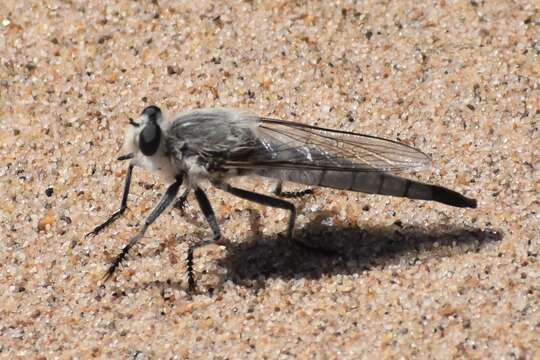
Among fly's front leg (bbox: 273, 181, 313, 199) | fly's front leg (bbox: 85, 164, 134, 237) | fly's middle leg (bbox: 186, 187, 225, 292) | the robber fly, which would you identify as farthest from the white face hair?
fly's front leg (bbox: 273, 181, 313, 199)

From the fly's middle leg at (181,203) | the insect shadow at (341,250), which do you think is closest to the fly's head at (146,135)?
the fly's middle leg at (181,203)

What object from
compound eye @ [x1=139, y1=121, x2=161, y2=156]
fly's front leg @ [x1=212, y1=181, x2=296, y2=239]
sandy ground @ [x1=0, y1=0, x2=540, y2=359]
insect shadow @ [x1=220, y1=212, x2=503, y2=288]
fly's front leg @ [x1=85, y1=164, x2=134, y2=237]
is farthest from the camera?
fly's front leg @ [x1=85, y1=164, x2=134, y2=237]

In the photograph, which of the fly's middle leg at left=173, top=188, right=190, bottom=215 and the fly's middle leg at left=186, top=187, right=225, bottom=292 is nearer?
the fly's middle leg at left=186, top=187, right=225, bottom=292

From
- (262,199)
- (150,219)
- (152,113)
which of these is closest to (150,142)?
(152,113)

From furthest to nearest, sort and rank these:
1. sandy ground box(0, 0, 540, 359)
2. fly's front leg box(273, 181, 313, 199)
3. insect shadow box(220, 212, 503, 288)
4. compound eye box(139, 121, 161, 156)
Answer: fly's front leg box(273, 181, 313, 199) → insect shadow box(220, 212, 503, 288) → compound eye box(139, 121, 161, 156) → sandy ground box(0, 0, 540, 359)

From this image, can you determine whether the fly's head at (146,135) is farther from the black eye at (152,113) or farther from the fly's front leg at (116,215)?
the fly's front leg at (116,215)

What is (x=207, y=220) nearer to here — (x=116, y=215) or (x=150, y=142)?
(x=150, y=142)

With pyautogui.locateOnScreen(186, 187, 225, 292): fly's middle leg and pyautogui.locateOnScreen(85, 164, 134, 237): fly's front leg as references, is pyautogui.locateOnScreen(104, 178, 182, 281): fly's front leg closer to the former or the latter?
pyautogui.locateOnScreen(186, 187, 225, 292): fly's middle leg
